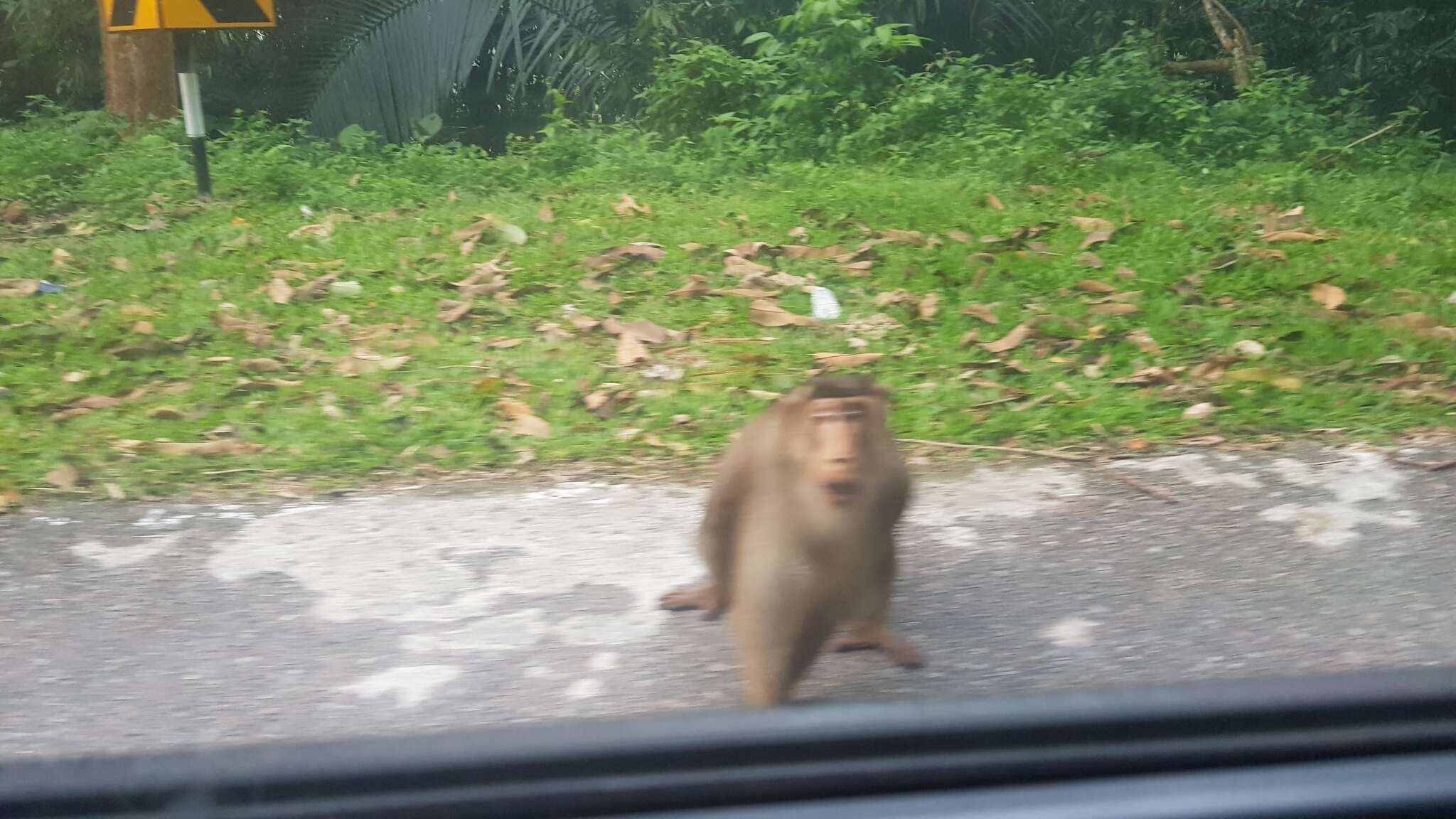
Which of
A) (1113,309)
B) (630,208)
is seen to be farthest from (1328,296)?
(630,208)

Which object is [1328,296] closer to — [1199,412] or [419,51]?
[1199,412]

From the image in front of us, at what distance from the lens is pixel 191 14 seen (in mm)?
6863

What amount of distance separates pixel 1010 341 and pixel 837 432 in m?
2.81

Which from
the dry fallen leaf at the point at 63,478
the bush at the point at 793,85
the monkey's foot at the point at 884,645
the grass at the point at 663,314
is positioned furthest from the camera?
the bush at the point at 793,85

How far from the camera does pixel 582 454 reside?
434 centimetres

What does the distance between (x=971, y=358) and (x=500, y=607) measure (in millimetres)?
2369

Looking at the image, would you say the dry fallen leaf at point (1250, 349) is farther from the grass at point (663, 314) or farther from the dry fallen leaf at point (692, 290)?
the dry fallen leaf at point (692, 290)

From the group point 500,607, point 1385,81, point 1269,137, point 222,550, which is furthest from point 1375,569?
point 1385,81

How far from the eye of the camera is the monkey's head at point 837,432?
2539 mm

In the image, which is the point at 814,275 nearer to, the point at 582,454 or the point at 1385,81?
the point at 582,454

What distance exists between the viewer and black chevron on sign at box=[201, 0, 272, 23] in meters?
6.92

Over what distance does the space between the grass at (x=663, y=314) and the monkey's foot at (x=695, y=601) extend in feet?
3.49

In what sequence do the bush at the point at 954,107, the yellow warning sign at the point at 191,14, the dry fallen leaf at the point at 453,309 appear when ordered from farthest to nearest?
1. the bush at the point at 954,107
2. the yellow warning sign at the point at 191,14
3. the dry fallen leaf at the point at 453,309

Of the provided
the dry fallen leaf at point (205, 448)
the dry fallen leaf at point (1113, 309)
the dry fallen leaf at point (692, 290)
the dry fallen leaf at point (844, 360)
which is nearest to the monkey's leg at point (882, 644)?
the dry fallen leaf at point (844, 360)
